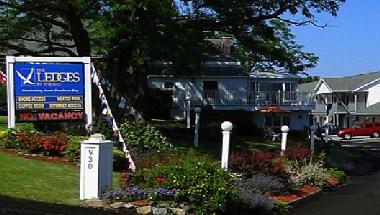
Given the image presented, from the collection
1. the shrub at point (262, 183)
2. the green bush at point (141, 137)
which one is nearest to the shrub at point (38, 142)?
the green bush at point (141, 137)

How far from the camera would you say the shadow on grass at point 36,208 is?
1068 cm

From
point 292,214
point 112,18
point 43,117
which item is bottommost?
point 292,214

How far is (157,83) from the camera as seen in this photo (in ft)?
193

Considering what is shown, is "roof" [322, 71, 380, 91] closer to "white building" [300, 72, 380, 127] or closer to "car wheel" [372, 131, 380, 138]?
"white building" [300, 72, 380, 127]

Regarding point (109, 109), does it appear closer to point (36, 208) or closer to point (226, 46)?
point (36, 208)

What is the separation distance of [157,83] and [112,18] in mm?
34346

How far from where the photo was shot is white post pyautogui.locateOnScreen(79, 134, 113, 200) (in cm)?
1288

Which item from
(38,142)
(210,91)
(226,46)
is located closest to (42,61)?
(38,142)

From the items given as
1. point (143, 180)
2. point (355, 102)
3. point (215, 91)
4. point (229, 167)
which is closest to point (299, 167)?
point (229, 167)

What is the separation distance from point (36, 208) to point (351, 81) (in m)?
83.9

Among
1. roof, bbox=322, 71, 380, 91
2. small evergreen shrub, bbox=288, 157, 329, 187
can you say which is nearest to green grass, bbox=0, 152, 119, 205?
small evergreen shrub, bbox=288, 157, 329, 187

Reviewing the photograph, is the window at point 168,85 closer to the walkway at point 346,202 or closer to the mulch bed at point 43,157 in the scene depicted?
the walkway at point 346,202

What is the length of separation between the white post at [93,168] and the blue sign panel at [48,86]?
9.33 m

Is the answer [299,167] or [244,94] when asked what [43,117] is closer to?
[299,167]
